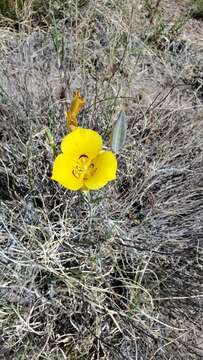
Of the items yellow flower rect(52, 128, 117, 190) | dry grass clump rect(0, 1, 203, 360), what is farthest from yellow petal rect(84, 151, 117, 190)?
dry grass clump rect(0, 1, 203, 360)

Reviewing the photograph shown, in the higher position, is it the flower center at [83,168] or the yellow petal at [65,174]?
the yellow petal at [65,174]

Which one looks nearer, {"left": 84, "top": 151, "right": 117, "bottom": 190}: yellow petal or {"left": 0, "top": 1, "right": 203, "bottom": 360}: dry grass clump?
{"left": 84, "top": 151, "right": 117, "bottom": 190}: yellow petal

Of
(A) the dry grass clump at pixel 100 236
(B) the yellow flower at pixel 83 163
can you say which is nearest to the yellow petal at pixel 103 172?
(B) the yellow flower at pixel 83 163

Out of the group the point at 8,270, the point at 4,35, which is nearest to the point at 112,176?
the point at 8,270

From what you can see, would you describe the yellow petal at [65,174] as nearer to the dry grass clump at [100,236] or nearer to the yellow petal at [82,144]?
the yellow petal at [82,144]

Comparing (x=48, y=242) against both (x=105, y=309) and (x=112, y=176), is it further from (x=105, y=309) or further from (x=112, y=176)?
(x=112, y=176)

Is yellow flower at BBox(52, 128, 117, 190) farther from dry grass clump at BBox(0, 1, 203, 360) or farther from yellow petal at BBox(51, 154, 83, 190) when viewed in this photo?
dry grass clump at BBox(0, 1, 203, 360)

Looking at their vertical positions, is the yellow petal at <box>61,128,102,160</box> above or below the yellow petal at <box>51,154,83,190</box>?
above
